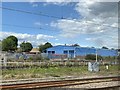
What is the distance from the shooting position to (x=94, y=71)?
3066 centimetres

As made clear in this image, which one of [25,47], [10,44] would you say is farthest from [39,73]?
[25,47]

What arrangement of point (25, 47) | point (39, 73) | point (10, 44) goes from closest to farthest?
point (39, 73), point (10, 44), point (25, 47)

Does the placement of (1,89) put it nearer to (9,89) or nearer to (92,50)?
(9,89)

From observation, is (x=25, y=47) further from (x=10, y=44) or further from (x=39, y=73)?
(x=39, y=73)

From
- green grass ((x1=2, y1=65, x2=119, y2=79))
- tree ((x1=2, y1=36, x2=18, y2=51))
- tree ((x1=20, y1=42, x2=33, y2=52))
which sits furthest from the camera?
tree ((x1=20, y1=42, x2=33, y2=52))

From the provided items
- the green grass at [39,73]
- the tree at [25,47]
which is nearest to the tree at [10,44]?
the tree at [25,47]

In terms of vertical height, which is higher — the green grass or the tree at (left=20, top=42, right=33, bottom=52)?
the tree at (left=20, top=42, right=33, bottom=52)

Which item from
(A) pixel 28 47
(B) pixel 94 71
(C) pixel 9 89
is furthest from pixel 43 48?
(C) pixel 9 89

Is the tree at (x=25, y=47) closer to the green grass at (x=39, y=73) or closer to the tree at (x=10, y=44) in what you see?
the tree at (x=10, y=44)

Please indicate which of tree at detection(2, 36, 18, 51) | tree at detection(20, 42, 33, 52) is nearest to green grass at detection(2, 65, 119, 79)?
tree at detection(2, 36, 18, 51)

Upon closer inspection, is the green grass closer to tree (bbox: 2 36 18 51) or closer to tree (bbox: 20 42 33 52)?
tree (bbox: 2 36 18 51)

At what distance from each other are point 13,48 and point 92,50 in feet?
81.6

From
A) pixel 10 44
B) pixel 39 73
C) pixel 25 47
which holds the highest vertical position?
pixel 10 44

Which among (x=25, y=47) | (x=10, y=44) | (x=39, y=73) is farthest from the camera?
(x=25, y=47)
